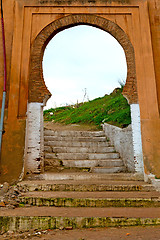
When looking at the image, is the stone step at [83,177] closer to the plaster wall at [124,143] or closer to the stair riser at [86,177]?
the stair riser at [86,177]

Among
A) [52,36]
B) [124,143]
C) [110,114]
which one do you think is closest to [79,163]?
[124,143]

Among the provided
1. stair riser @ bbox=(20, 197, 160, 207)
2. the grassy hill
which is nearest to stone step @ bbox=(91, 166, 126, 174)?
the grassy hill

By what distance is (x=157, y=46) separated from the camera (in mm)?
5773

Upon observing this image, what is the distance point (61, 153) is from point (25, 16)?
15.3ft

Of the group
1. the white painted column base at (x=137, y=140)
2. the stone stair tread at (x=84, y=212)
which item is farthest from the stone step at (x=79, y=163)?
the stone stair tread at (x=84, y=212)

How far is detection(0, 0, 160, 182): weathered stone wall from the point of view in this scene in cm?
494

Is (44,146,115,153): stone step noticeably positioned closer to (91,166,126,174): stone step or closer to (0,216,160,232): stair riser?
(91,166,126,174): stone step

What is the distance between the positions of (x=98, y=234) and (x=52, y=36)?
5688 millimetres

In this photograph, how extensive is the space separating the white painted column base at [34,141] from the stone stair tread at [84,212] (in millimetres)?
2037

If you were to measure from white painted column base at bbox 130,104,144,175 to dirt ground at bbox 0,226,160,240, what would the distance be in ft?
8.38

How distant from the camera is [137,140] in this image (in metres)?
5.16

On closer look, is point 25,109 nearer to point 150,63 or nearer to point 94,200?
point 94,200

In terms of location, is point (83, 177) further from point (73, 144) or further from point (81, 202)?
point (73, 144)

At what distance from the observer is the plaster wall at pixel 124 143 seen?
5.62 m
